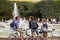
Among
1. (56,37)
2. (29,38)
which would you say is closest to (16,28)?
(29,38)

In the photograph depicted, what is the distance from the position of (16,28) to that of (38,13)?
65.6ft

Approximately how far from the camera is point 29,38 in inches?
512

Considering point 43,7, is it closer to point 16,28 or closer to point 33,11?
point 33,11

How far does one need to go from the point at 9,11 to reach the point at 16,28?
63.9ft

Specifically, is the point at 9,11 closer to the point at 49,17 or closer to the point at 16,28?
the point at 49,17

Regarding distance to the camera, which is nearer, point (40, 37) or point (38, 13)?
point (40, 37)

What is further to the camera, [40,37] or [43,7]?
[43,7]

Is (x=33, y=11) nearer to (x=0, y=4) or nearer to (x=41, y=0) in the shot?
(x=41, y=0)

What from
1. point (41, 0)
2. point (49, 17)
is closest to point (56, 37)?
point (49, 17)

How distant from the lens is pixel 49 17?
31734 mm

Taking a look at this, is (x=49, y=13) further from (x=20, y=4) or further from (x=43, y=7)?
(x=20, y=4)

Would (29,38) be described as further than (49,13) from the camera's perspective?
No

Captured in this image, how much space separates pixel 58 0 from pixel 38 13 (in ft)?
9.86

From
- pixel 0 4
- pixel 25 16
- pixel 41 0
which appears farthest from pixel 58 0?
pixel 0 4
